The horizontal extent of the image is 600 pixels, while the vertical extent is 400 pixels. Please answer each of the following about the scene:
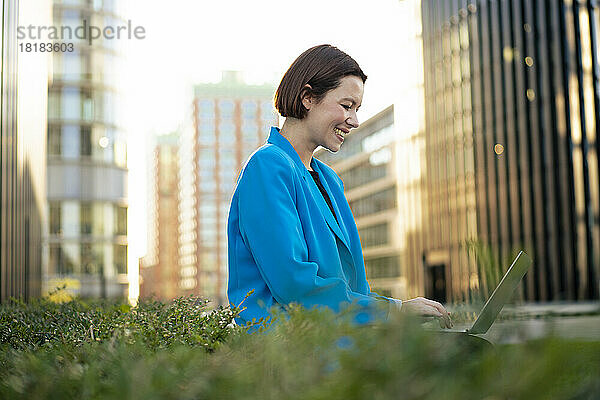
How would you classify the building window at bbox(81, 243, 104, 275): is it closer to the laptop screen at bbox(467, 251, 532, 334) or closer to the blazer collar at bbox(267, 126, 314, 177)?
the blazer collar at bbox(267, 126, 314, 177)

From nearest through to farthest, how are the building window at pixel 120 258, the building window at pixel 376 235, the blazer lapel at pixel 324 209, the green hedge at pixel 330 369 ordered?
the green hedge at pixel 330 369 → the blazer lapel at pixel 324 209 → the building window at pixel 120 258 → the building window at pixel 376 235

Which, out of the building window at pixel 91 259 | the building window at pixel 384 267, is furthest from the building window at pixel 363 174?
the building window at pixel 91 259

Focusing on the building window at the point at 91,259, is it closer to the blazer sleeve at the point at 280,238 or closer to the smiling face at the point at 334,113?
the smiling face at the point at 334,113

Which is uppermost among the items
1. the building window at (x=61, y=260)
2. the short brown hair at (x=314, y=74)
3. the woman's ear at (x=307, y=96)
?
the short brown hair at (x=314, y=74)

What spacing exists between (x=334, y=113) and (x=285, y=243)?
0.63m

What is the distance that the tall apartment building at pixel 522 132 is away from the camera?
33.6 m

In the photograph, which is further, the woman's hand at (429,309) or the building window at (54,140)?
the building window at (54,140)

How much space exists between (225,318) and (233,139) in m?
137

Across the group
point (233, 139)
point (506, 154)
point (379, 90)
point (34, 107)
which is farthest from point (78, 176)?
point (233, 139)

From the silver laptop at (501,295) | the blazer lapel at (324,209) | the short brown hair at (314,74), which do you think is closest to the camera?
the silver laptop at (501,295)

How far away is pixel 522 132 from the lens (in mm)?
37031

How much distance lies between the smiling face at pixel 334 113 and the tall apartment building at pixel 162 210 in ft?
540

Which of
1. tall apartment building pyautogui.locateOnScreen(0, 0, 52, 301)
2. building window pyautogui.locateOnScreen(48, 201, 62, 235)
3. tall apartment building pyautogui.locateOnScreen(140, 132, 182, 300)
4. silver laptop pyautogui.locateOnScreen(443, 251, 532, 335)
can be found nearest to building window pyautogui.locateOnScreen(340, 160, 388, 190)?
building window pyautogui.locateOnScreen(48, 201, 62, 235)

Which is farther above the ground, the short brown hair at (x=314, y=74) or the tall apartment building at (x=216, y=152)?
the tall apartment building at (x=216, y=152)
